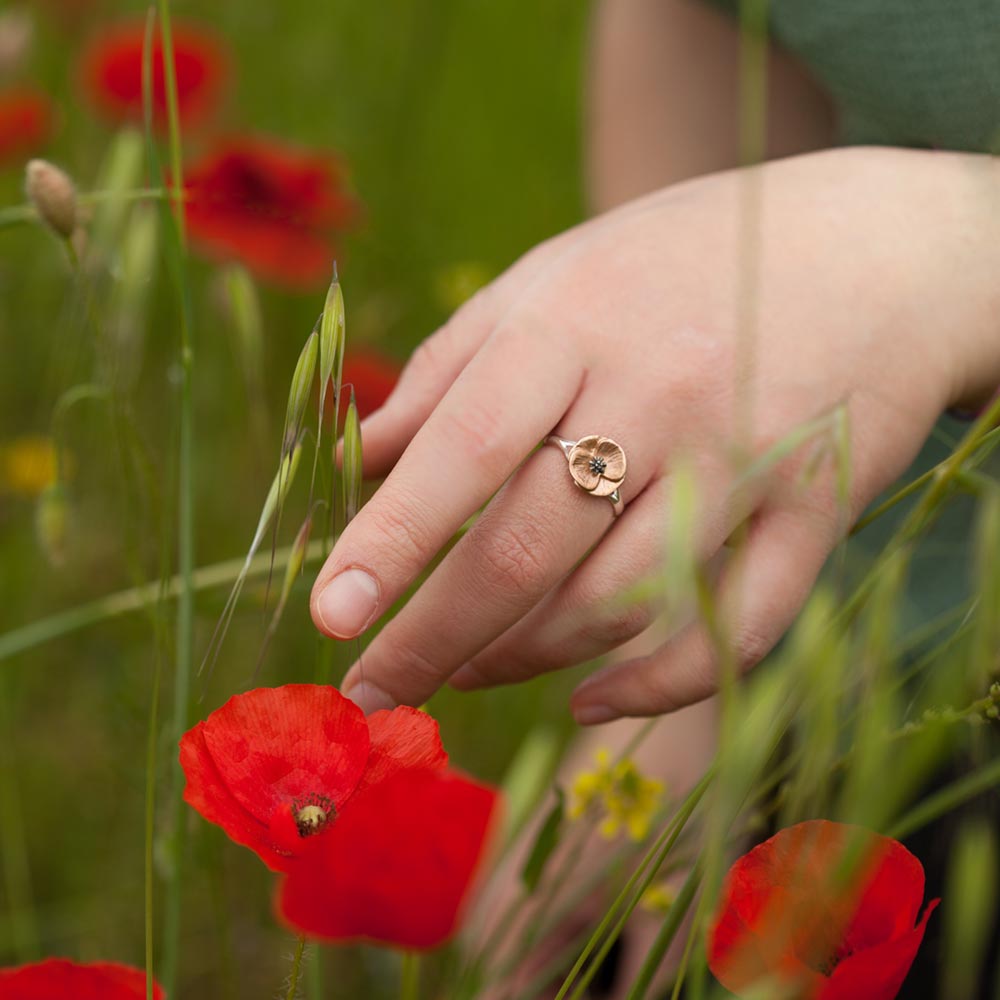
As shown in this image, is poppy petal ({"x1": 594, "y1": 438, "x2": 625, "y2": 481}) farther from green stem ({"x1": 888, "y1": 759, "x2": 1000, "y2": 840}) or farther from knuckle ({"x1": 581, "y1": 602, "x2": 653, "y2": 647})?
green stem ({"x1": 888, "y1": 759, "x2": 1000, "y2": 840})

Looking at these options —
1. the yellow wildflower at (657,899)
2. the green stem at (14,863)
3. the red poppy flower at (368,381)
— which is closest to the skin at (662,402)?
the yellow wildflower at (657,899)

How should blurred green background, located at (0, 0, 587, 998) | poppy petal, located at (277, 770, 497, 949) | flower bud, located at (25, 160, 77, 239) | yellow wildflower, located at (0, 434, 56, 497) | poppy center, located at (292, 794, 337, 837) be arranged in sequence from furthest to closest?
yellow wildflower, located at (0, 434, 56, 497) → blurred green background, located at (0, 0, 587, 998) → flower bud, located at (25, 160, 77, 239) → poppy center, located at (292, 794, 337, 837) → poppy petal, located at (277, 770, 497, 949)

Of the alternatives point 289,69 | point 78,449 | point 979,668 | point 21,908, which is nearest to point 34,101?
point 78,449

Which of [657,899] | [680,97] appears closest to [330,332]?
[657,899]

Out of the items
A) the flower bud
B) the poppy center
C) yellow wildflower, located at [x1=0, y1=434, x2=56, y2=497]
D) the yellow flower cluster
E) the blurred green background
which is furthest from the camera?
yellow wildflower, located at [x1=0, y1=434, x2=56, y2=497]

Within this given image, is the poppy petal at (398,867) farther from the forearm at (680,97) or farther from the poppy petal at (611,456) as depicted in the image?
the forearm at (680,97)

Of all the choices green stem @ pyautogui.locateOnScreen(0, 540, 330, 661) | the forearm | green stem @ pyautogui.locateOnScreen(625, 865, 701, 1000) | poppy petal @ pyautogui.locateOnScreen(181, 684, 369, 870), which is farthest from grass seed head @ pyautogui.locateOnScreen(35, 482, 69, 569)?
the forearm

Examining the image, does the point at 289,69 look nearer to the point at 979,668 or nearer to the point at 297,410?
the point at 297,410
